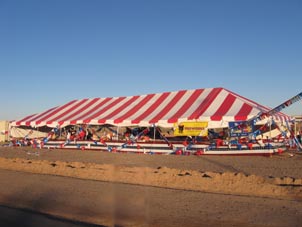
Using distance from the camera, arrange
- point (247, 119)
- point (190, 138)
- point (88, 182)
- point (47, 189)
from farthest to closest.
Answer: point (190, 138) < point (247, 119) < point (88, 182) < point (47, 189)

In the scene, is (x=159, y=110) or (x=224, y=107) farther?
(x=159, y=110)

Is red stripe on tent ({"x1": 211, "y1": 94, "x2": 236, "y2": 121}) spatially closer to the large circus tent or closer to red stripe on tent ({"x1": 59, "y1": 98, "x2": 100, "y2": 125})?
the large circus tent

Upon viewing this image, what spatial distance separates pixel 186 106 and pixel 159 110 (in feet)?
4.14

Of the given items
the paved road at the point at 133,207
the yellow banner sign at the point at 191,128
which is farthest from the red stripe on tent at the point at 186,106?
the paved road at the point at 133,207

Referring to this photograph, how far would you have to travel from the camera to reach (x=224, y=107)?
16.4 meters

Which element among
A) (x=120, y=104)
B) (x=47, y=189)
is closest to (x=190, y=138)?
(x=120, y=104)

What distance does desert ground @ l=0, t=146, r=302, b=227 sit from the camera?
18.7 feet

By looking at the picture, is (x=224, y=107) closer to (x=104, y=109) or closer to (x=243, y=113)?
(x=243, y=113)

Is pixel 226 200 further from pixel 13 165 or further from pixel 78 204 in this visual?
pixel 13 165

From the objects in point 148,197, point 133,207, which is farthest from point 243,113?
point 133,207

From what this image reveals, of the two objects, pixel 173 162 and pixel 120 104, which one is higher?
pixel 120 104

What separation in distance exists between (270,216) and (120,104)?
1545cm

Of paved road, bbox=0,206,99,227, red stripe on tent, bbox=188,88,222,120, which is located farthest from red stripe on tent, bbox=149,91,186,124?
paved road, bbox=0,206,99,227

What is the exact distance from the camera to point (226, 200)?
7.13 m
